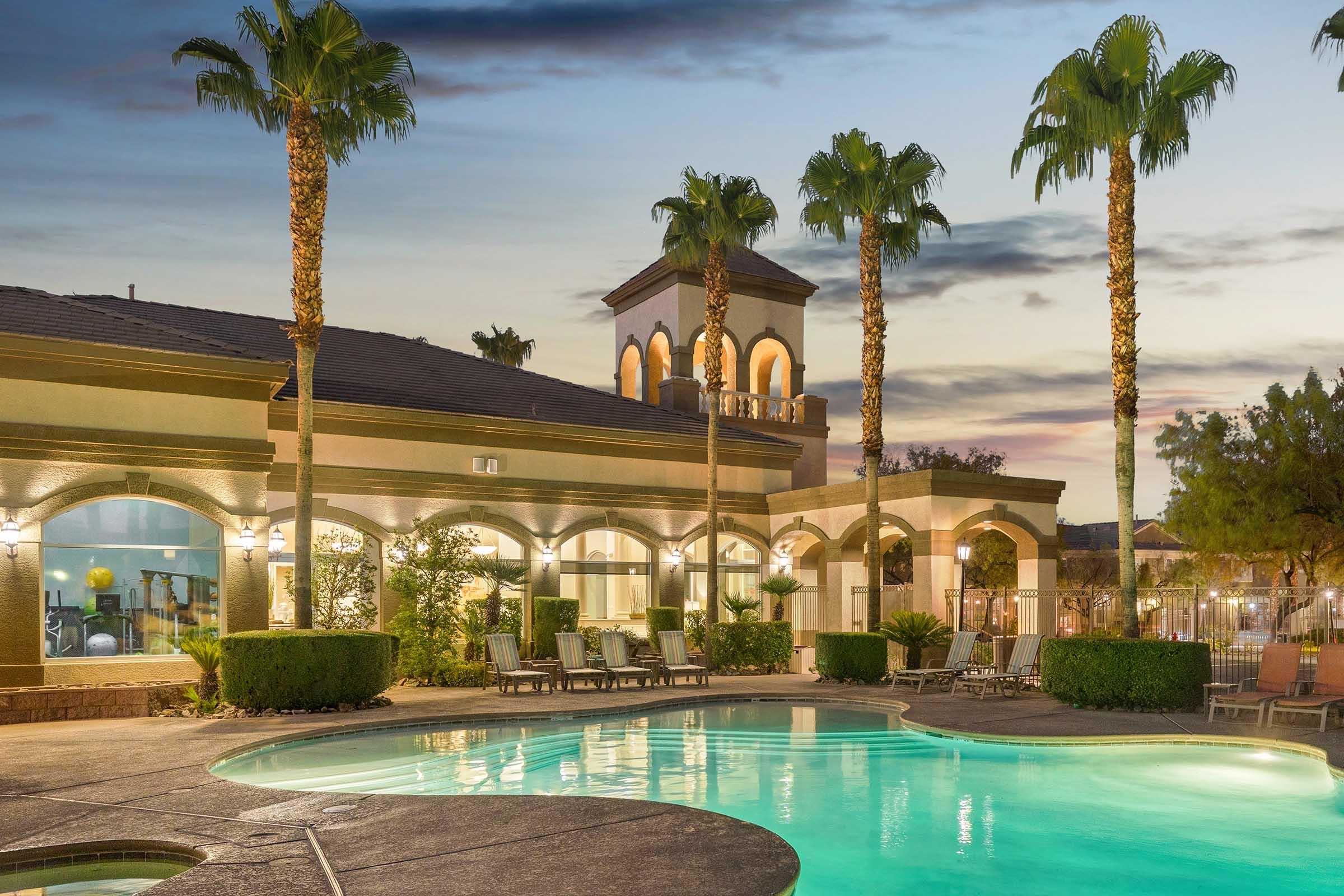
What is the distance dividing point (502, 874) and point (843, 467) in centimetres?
5351

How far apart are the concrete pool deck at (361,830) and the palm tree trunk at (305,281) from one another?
357cm

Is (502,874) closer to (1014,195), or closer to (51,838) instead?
(51,838)

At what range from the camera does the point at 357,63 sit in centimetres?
1702

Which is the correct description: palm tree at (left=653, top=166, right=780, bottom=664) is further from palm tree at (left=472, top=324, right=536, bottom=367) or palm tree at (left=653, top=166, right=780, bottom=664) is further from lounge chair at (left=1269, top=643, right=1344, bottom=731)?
palm tree at (left=472, top=324, right=536, bottom=367)

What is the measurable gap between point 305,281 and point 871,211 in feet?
35.4

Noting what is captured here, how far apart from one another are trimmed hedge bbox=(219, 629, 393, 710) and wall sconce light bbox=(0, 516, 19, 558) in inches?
145

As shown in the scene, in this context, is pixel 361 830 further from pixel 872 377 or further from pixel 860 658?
pixel 872 377

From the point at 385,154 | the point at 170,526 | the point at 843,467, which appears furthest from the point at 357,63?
the point at 843,467

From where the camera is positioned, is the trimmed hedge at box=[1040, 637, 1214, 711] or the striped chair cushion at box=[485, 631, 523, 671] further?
the striped chair cushion at box=[485, 631, 523, 671]

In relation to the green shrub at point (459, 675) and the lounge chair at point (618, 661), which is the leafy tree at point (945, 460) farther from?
the green shrub at point (459, 675)

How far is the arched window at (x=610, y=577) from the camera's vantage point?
25734 millimetres

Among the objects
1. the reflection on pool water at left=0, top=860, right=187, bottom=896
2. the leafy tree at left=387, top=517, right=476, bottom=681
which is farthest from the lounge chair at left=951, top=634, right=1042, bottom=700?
the reflection on pool water at left=0, top=860, right=187, bottom=896

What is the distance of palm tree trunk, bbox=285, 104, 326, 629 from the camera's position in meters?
16.8

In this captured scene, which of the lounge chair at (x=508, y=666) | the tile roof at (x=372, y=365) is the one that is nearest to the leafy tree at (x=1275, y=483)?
the tile roof at (x=372, y=365)
